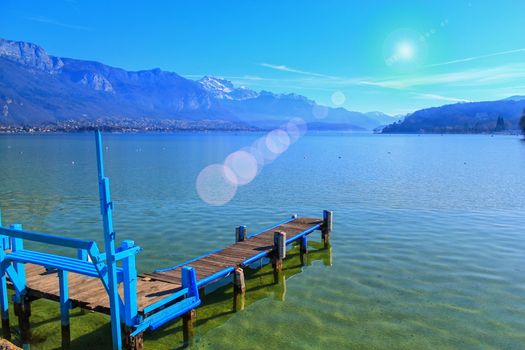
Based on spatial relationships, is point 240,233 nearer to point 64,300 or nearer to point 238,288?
point 238,288

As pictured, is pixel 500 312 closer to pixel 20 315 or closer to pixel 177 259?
pixel 177 259

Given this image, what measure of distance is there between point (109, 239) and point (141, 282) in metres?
3.82

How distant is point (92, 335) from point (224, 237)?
462 inches

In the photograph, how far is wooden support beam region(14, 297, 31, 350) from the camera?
1299 cm

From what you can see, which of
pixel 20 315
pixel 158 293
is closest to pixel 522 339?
pixel 158 293

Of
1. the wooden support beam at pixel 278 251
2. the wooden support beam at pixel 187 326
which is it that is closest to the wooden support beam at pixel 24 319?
the wooden support beam at pixel 187 326

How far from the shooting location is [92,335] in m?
13.3

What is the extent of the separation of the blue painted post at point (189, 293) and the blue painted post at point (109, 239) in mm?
2371

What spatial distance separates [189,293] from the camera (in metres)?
13.0

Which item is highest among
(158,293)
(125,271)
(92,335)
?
(125,271)

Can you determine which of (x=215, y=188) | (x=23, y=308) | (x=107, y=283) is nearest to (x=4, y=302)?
(x=23, y=308)

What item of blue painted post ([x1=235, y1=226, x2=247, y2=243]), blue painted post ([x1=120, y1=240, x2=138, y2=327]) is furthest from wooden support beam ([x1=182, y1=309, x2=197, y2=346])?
blue painted post ([x1=235, y1=226, x2=247, y2=243])

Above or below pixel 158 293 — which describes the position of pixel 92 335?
below

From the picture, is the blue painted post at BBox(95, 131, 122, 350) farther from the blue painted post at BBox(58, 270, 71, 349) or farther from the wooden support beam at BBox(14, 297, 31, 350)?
the wooden support beam at BBox(14, 297, 31, 350)
